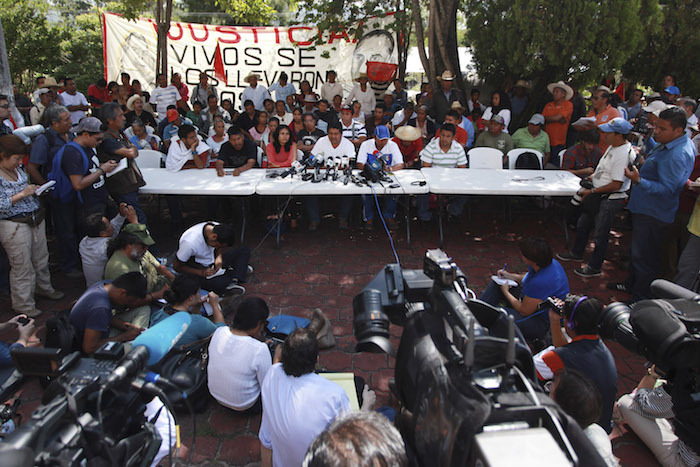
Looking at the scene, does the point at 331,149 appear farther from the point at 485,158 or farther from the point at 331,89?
the point at 331,89

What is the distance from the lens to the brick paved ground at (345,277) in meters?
2.83

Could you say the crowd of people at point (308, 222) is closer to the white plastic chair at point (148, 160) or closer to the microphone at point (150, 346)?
the microphone at point (150, 346)

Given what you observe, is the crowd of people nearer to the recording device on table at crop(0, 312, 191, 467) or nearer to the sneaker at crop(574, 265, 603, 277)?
the sneaker at crop(574, 265, 603, 277)

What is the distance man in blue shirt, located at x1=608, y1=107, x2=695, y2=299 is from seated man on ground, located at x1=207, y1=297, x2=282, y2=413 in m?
3.58

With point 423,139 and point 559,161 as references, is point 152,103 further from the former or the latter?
point 559,161

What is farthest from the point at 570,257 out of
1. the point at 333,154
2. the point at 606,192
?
the point at 333,154

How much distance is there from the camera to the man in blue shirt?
3.95 m

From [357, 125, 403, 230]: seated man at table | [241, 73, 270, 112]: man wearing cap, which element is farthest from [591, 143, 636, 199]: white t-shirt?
[241, 73, 270, 112]: man wearing cap

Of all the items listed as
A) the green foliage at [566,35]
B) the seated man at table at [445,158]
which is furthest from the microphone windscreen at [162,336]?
the green foliage at [566,35]

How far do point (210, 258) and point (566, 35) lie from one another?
6.07m

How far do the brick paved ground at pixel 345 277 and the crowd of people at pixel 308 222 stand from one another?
0.18 m

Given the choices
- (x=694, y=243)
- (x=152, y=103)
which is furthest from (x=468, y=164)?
(x=152, y=103)

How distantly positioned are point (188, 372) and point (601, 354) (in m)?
2.49

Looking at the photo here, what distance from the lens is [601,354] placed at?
97.9 inches
